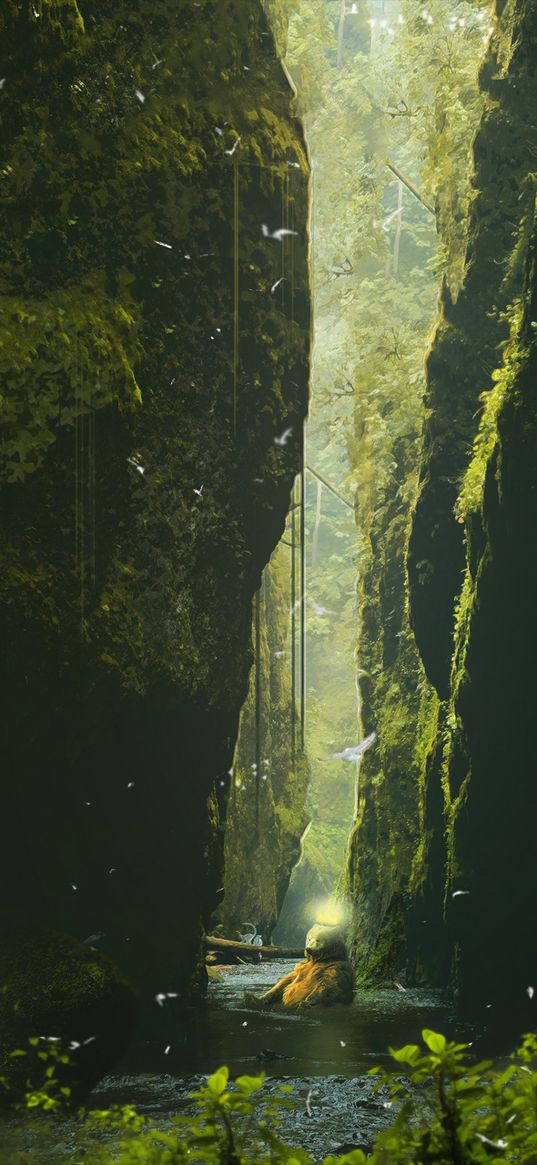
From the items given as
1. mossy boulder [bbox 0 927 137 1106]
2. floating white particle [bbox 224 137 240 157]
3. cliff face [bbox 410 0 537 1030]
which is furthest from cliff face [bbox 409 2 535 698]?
mossy boulder [bbox 0 927 137 1106]

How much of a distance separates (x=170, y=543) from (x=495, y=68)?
7.06 metres

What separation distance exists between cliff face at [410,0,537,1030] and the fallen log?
4.30m

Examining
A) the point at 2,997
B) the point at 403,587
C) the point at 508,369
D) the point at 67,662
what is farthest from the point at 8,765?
the point at 403,587

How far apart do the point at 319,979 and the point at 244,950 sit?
683cm

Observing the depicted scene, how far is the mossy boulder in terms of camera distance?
25.2 ft

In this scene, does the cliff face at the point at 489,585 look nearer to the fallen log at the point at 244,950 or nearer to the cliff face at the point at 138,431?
the cliff face at the point at 138,431

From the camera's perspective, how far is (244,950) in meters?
19.7

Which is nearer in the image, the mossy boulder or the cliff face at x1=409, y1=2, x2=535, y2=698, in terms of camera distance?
the mossy boulder

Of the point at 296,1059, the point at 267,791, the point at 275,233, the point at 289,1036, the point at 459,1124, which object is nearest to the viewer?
the point at 459,1124

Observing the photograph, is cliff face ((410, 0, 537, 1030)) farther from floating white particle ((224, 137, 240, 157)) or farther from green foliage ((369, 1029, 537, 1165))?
green foliage ((369, 1029, 537, 1165))

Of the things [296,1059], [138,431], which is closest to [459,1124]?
[296,1059]

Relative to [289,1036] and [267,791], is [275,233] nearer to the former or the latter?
[289,1036]

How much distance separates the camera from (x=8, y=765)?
9.02 m

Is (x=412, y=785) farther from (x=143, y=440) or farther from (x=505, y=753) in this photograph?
(x=143, y=440)
